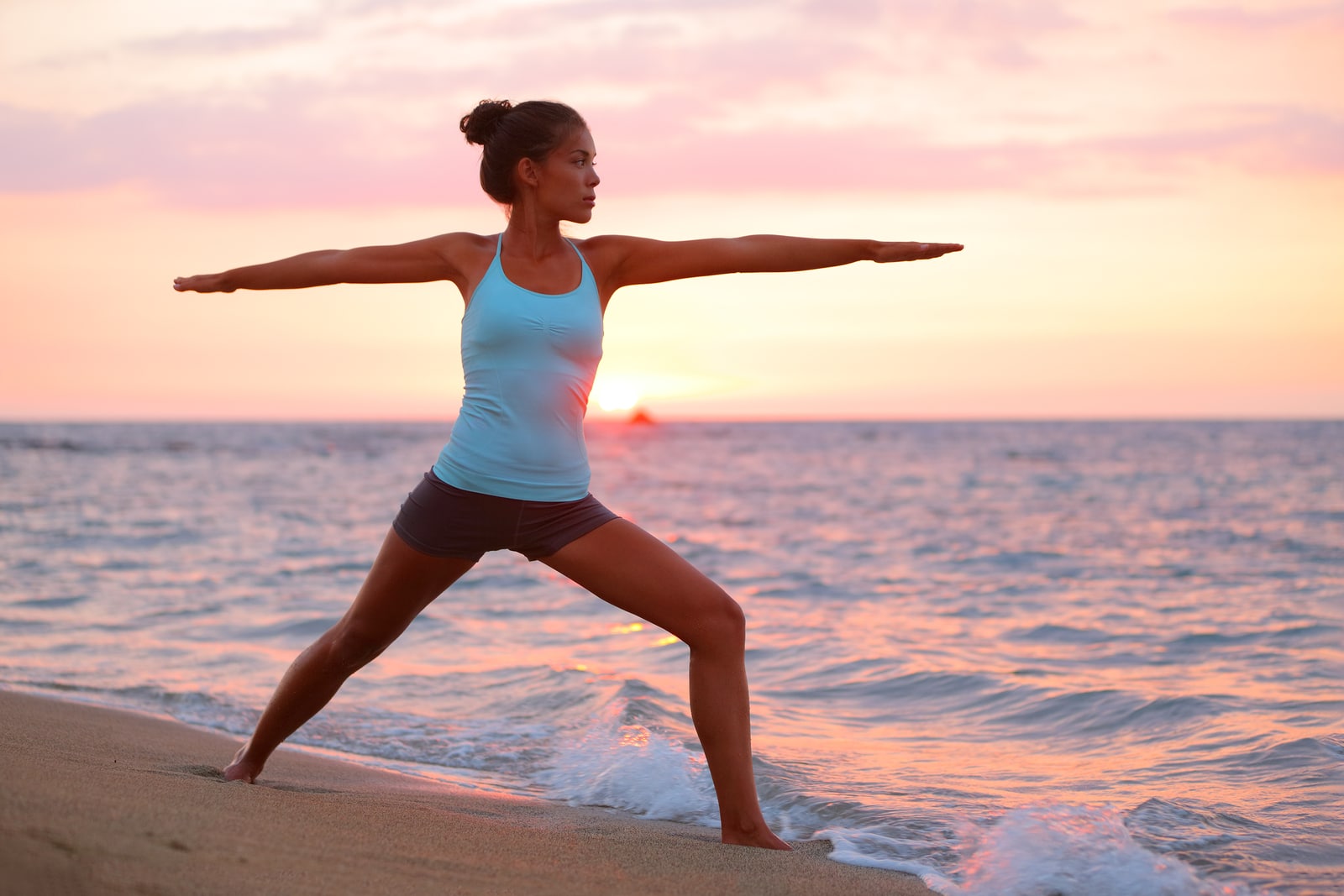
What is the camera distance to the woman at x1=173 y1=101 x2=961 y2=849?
3355mm

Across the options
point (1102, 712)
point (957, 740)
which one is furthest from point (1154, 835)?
point (1102, 712)

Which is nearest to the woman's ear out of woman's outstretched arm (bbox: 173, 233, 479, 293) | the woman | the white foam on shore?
the woman

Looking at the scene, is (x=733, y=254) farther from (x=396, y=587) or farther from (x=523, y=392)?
(x=396, y=587)

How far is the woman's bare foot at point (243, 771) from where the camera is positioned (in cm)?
385

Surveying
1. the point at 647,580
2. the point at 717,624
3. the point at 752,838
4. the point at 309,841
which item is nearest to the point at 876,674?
the point at 752,838

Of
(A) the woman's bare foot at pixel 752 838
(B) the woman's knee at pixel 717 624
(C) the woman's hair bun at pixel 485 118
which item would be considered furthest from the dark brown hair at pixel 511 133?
(A) the woman's bare foot at pixel 752 838

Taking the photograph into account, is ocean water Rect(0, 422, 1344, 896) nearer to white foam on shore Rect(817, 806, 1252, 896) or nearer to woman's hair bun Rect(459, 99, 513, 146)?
white foam on shore Rect(817, 806, 1252, 896)

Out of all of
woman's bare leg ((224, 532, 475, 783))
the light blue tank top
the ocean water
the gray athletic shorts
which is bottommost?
the ocean water

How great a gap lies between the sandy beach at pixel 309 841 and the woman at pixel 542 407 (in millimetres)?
340

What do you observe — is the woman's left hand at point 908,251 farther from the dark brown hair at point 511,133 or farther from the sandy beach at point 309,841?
the sandy beach at point 309,841

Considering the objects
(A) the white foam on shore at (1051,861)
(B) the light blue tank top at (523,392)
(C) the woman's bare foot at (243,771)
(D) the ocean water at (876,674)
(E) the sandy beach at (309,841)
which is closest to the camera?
(E) the sandy beach at (309,841)

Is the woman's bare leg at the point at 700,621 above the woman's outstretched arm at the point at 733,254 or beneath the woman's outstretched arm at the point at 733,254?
beneath

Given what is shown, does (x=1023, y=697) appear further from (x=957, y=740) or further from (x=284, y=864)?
(x=284, y=864)

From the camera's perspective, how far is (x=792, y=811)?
4484 mm
